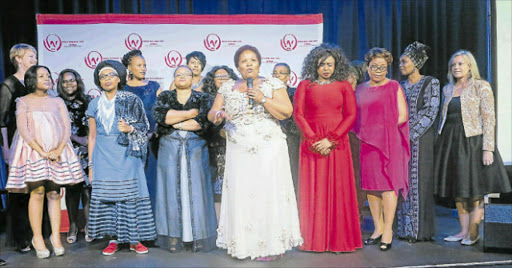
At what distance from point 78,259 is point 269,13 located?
351 centimetres

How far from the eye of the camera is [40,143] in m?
4.25

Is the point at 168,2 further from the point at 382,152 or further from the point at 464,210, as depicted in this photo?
the point at 464,210

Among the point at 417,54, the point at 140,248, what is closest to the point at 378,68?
the point at 417,54

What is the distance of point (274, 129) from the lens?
4.00 meters

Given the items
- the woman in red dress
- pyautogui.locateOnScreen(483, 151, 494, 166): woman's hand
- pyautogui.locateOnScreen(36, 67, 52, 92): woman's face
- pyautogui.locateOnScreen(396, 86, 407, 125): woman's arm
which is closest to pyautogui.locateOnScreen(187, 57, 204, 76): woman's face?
the woman in red dress

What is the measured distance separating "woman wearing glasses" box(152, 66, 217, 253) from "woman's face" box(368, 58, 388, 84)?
5.16ft

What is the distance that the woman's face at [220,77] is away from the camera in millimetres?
4852

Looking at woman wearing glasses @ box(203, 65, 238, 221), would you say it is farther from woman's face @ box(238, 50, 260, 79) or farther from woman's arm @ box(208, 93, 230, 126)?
woman's face @ box(238, 50, 260, 79)

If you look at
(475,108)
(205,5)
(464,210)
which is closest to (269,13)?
(205,5)

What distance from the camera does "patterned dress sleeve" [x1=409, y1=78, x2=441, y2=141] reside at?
4.55 metres

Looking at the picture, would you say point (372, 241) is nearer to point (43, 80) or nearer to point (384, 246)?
point (384, 246)

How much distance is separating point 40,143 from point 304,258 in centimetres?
260

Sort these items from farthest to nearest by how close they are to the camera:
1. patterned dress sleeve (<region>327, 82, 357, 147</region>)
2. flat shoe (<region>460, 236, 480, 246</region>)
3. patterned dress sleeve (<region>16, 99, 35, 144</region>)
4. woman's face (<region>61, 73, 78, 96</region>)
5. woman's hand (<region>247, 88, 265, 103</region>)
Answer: woman's face (<region>61, 73, 78, 96</region>) → flat shoe (<region>460, 236, 480, 246</region>) → patterned dress sleeve (<region>16, 99, 35, 144</region>) → patterned dress sleeve (<region>327, 82, 357, 147</region>) → woman's hand (<region>247, 88, 265, 103</region>)

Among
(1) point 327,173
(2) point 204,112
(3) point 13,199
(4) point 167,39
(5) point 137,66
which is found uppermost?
(4) point 167,39
